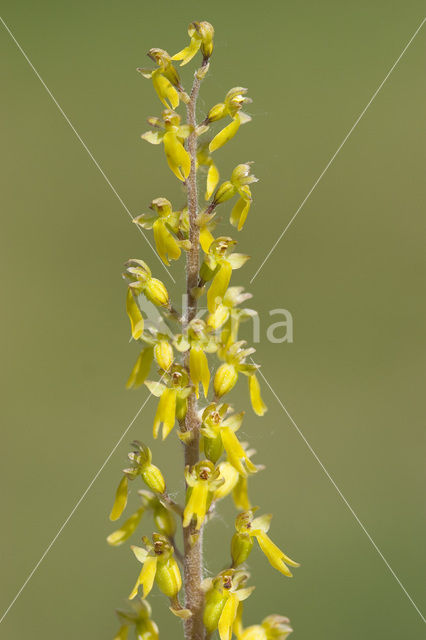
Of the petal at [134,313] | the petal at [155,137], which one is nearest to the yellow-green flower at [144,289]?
the petal at [134,313]

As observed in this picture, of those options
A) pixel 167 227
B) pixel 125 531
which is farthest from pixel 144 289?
pixel 125 531

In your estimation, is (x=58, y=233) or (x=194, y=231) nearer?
(x=194, y=231)

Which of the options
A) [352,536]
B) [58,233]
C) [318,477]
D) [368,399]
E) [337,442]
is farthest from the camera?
[58,233]

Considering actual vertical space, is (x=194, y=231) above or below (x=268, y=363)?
below

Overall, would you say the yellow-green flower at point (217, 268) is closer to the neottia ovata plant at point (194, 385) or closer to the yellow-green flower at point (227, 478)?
the neottia ovata plant at point (194, 385)

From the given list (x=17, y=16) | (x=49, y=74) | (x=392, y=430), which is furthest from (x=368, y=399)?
(x=17, y=16)

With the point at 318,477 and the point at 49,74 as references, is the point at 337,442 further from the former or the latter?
the point at 49,74

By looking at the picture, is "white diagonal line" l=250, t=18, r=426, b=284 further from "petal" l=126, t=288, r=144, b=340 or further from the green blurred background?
"petal" l=126, t=288, r=144, b=340

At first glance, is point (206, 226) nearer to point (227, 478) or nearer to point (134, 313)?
point (134, 313)
